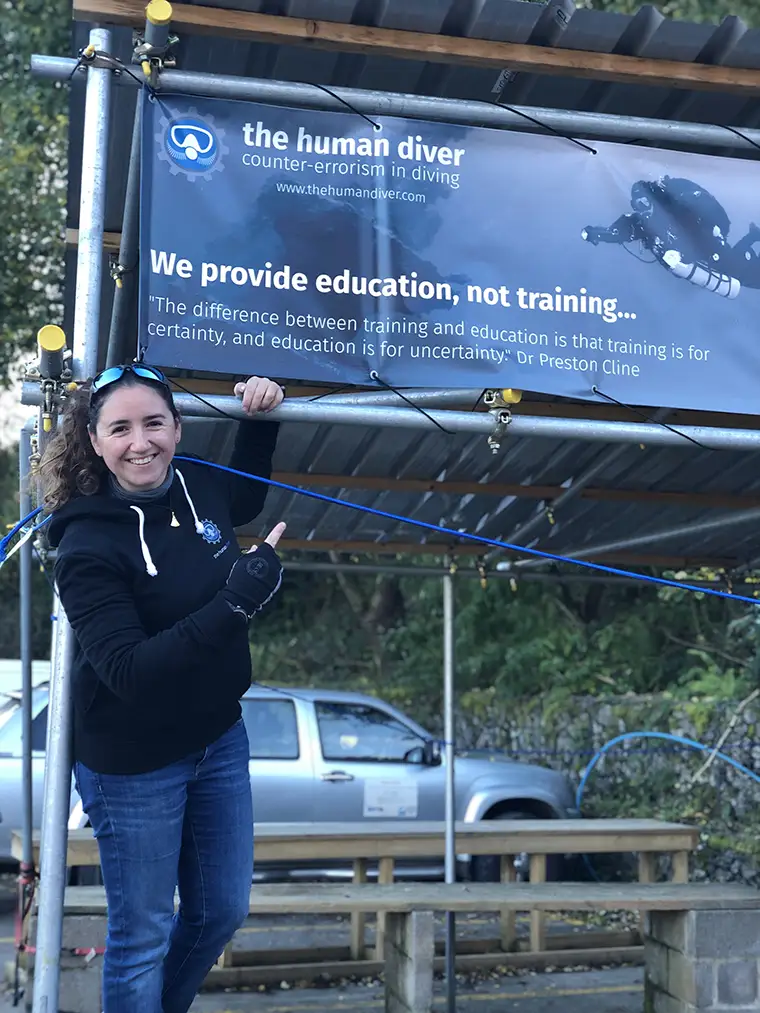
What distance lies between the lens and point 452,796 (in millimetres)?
6180

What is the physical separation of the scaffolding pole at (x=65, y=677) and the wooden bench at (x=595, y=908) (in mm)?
1881

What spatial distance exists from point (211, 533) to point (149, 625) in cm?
30

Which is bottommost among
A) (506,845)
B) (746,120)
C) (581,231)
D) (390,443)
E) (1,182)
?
(506,845)

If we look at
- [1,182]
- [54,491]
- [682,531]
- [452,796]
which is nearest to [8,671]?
[452,796]

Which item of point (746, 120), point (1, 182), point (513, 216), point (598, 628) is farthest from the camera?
point (1, 182)

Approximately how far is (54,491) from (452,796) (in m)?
3.91

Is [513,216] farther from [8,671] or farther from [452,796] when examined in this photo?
[8,671]

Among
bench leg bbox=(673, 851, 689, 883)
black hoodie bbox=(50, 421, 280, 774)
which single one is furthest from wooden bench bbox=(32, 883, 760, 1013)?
black hoodie bbox=(50, 421, 280, 774)

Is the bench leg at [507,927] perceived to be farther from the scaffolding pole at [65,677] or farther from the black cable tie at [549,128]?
the black cable tie at [549,128]

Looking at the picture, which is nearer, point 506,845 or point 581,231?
point 581,231

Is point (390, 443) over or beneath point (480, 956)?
over

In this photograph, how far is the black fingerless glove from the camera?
255cm

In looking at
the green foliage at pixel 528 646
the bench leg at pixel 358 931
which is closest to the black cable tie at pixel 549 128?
the bench leg at pixel 358 931

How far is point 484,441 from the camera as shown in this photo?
4.46 meters
